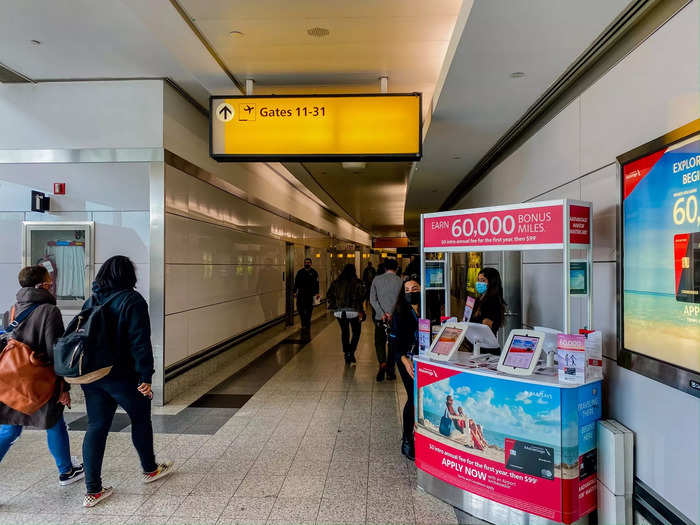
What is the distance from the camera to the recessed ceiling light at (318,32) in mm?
3854

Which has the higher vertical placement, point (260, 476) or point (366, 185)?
point (366, 185)

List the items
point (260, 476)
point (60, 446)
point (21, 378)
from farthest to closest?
point (260, 476), point (60, 446), point (21, 378)

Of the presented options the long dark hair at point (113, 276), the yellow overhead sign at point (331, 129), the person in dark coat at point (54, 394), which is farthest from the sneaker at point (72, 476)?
the yellow overhead sign at point (331, 129)

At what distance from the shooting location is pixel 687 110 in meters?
2.23

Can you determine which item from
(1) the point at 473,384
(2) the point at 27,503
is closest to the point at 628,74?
(1) the point at 473,384

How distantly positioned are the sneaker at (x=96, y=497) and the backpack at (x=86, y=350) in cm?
75

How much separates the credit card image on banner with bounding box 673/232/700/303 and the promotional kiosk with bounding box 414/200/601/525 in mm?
649

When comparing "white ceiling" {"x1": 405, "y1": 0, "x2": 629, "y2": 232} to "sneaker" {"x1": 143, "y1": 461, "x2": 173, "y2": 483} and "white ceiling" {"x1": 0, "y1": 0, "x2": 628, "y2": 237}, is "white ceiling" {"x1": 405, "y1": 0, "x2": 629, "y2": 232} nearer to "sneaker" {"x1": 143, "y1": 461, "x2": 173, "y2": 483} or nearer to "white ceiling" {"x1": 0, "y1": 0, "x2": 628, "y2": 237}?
"white ceiling" {"x1": 0, "y1": 0, "x2": 628, "y2": 237}

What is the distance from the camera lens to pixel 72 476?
3318mm

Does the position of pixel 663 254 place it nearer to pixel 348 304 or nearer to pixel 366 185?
pixel 348 304

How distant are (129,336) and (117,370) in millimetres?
233

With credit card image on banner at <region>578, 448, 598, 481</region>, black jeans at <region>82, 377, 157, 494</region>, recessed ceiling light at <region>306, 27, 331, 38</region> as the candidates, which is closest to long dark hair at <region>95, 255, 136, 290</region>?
black jeans at <region>82, 377, 157, 494</region>

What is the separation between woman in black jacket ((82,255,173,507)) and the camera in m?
3.00

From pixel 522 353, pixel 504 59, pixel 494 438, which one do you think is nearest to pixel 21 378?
pixel 494 438
